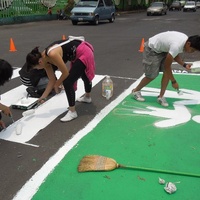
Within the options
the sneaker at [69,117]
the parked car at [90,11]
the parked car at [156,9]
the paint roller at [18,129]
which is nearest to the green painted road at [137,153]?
the sneaker at [69,117]

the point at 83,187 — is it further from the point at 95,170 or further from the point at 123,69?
the point at 123,69

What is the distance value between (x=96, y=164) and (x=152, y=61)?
2.36 meters

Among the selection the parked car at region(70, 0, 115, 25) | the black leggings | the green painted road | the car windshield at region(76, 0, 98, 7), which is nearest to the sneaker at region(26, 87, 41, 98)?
the black leggings

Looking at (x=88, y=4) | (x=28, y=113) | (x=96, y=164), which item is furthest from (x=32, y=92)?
(x=88, y=4)

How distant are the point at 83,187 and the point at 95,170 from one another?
11.7 inches

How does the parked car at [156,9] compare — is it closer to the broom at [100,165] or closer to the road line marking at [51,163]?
the road line marking at [51,163]

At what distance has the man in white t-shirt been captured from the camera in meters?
4.36

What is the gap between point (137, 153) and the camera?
3.61 metres

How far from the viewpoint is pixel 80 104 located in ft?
17.5

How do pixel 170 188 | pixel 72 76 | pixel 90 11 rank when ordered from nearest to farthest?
pixel 170 188
pixel 72 76
pixel 90 11

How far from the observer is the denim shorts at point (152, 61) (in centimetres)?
488

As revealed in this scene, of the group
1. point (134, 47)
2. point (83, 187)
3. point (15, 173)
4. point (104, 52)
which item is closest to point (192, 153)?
point (83, 187)

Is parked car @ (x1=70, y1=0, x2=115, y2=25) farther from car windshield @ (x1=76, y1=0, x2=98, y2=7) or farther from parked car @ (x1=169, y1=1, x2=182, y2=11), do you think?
parked car @ (x1=169, y1=1, x2=182, y2=11)

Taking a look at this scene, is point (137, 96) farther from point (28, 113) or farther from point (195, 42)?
point (28, 113)
